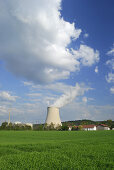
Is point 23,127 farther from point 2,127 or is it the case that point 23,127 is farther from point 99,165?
point 99,165

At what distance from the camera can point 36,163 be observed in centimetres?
301

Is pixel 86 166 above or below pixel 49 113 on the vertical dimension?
below

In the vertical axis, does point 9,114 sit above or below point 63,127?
above

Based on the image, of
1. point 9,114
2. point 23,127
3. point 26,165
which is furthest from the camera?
point 9,114

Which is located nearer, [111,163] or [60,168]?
[60,168]

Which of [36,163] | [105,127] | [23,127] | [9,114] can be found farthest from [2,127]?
[36,163]

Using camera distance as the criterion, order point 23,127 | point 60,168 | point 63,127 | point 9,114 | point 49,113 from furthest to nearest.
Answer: point 9,114 → point 23,127 → point 63,127 → point 49,113 → point 60,168

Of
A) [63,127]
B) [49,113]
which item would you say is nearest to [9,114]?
[63,127]

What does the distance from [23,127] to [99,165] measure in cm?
5778

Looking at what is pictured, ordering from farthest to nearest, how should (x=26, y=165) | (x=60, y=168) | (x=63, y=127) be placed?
(x=63, y=127)
(x=26, y=165)
(x=60, y=168)

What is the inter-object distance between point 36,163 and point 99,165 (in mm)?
1046

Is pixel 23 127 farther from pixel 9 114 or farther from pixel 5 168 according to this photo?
pixel 5 168

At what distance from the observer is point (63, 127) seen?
175ft

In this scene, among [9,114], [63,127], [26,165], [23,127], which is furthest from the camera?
[9,114]
